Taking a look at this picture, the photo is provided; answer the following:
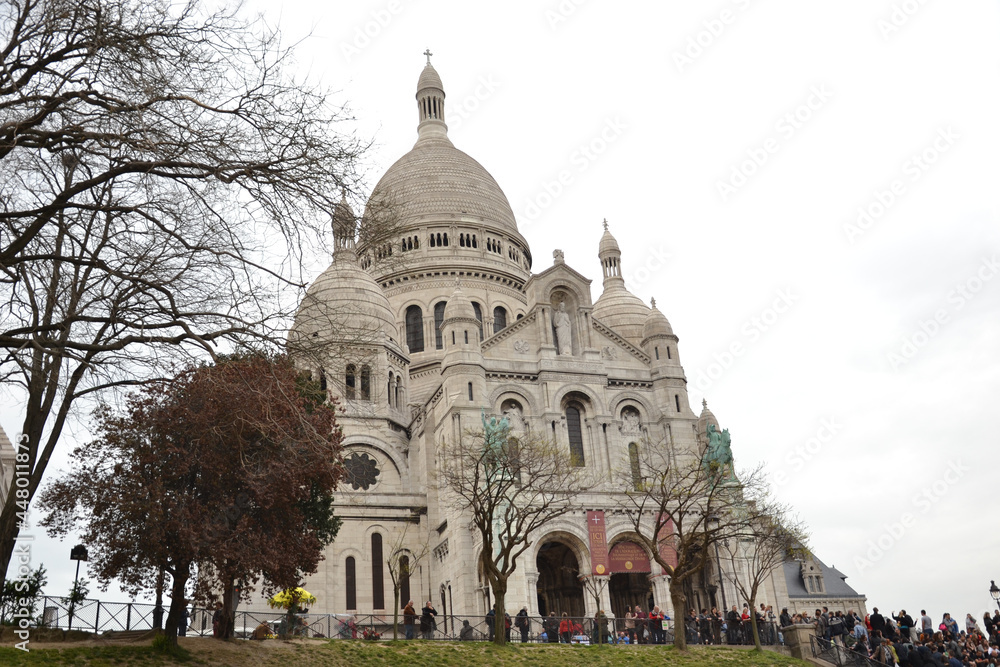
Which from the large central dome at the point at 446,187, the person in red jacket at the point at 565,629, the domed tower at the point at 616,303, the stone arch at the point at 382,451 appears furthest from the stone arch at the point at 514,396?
the large central dome at the point at 446,187

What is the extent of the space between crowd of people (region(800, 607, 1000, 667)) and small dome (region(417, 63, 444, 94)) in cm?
6302

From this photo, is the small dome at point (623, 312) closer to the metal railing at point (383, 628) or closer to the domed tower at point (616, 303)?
the domed tower at point (616, 303)

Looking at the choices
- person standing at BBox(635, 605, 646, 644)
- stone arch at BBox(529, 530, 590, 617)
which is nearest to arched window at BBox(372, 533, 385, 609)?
stone arch at BBox(529, 530, 590, 617)

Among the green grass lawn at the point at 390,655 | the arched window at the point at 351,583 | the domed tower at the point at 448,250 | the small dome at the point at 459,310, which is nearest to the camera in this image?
the green grass lawn at the point at 390,655

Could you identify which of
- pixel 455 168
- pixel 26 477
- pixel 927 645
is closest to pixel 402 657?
pixel 26 477

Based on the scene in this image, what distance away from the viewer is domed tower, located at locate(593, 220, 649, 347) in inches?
2410

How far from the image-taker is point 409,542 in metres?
47.4

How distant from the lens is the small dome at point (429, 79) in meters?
84.0

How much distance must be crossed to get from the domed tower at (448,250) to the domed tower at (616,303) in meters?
6.64

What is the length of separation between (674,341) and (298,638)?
31239 millimetres

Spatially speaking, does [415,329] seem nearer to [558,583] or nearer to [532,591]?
[558,583]

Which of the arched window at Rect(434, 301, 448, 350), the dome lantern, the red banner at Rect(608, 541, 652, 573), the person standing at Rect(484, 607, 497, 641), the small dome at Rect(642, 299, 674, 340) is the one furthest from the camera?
the dome lantern

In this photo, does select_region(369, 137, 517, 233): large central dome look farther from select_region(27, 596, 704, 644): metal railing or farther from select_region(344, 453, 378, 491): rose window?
select_region(27, 596, 704, 644): metal railing

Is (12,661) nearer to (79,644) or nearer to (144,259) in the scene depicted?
(79,644)
